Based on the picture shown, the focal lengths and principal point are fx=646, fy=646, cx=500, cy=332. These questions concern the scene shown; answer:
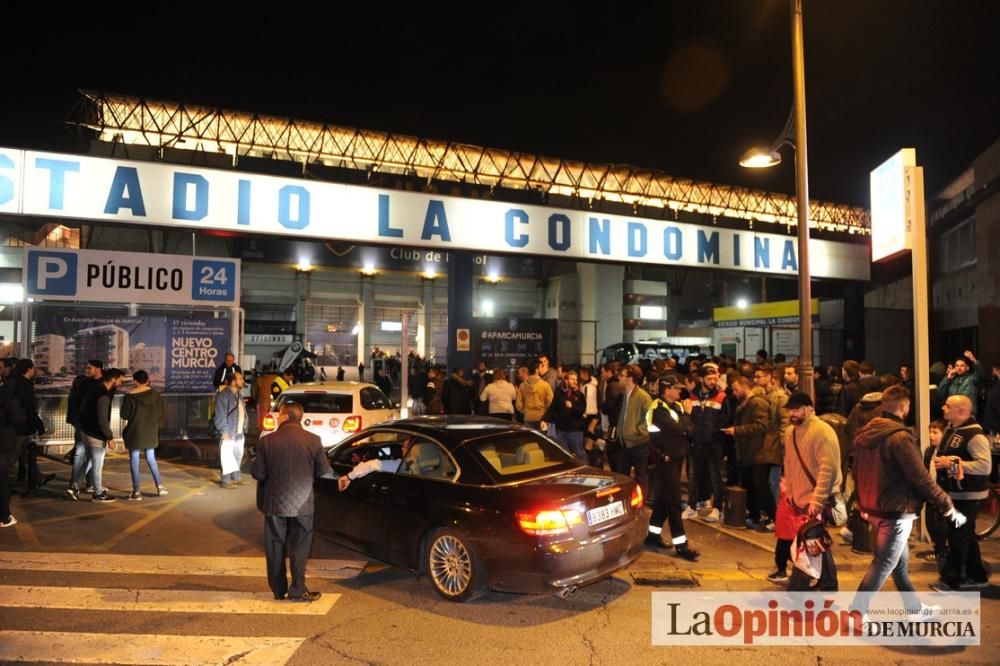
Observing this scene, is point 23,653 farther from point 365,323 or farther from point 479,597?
point 365,323

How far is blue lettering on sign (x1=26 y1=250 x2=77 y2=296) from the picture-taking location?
11.9 meters

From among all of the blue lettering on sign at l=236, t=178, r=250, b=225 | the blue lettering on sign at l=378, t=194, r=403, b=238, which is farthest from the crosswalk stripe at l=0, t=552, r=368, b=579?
the blue lettering on sign at l=378, t=194, r=403, b=238

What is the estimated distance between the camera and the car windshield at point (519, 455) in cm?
546

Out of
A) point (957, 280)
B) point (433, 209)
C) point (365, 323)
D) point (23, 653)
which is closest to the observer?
point (23, 653)

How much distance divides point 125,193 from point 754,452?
1030 centimetres

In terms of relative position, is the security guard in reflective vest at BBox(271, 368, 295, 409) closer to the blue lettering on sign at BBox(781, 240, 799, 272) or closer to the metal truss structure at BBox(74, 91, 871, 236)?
the metal truss structure at BBox(74, 91, 871, 236)

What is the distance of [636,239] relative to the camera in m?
14.4

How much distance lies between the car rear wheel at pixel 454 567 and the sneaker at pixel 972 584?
13.2 ft

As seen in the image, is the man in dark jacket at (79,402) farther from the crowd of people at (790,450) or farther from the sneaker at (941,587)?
the sneaker at (941,587)

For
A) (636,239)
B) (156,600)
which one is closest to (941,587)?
(156,600)

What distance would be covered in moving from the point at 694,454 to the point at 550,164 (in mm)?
11336

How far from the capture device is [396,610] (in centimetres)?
515

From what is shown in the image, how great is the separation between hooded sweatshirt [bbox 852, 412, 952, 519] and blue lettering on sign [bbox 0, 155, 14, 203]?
12.0 meters

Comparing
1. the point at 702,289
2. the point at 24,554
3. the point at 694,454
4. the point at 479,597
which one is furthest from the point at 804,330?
the point at 702,289
